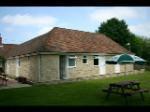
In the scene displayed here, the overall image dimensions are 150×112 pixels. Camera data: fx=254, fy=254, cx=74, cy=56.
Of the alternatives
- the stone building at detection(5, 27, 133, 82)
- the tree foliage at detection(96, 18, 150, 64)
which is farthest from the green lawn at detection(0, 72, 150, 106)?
the stone building at detection(5, 27, 133, 82)

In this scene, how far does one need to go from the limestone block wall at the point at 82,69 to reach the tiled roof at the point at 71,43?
2.35 ft

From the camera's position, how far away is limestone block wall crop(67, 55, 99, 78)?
661 inches

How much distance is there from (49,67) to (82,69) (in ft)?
7.50

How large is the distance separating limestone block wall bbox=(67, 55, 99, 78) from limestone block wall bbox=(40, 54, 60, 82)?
0.86m

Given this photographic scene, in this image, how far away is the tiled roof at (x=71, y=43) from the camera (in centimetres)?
1563

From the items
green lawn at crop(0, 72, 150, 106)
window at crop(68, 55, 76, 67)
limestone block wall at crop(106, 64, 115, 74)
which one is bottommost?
green lawn at crop(0, 72, 150, 106)

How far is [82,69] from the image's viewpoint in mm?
17109

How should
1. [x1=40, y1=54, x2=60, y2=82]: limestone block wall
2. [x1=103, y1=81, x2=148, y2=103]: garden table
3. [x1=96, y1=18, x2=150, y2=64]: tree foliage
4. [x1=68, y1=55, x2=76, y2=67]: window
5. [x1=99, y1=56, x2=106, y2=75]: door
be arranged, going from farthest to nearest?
[x1=99, y1=56, x2=106, y2=75]: door → [x1=68, y1=55, x2=76, y2=67]: window → [x1=40, y1=54, x2=60, y2=82]: limestone block wall → [x1=96, y1=18, x2=150, y2=64]: tree foliage → [x1=103, y1=81, x2=148, y2=103]: garden table

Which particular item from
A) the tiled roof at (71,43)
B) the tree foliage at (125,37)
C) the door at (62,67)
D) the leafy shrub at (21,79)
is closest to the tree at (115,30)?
the tree foliage at (125,37)

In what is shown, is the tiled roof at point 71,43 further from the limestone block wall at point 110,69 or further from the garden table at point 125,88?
the garden table at point 125,88

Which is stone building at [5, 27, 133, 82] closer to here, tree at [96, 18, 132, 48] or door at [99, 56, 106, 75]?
door at [99, 56, 106, 75]

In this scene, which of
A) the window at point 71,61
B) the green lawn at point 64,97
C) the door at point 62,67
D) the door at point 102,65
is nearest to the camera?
the green lawn at point 64,97

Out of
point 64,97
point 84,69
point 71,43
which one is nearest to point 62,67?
point 84,69

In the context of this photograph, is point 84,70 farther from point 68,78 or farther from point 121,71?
point 121,71
